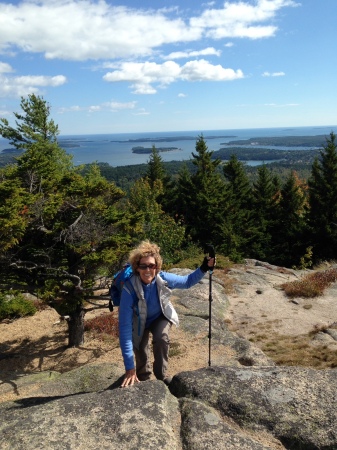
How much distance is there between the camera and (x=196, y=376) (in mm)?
4602

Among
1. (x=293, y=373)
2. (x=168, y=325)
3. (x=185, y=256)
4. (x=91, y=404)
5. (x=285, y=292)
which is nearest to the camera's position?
(x=91, y=404)

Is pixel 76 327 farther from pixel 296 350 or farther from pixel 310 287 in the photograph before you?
pixel 310 287

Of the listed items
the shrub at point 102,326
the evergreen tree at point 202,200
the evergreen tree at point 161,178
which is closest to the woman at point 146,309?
the shrub at point 102,326

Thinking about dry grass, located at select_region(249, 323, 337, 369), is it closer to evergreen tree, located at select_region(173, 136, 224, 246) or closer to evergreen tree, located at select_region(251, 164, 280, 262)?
evergreen tree, located at select_region(173, 136, 224, 246)

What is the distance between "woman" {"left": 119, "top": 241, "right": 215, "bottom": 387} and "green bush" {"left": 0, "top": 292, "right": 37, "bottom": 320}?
8.04 metres

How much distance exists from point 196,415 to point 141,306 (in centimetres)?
140

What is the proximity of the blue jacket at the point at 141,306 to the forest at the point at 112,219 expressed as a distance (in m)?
3.08

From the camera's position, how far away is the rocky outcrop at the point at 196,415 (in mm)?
3441

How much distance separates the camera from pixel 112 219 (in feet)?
28.9

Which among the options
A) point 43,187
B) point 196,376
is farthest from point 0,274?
point 196,376

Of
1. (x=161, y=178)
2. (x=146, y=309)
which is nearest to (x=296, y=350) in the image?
(x=146, y=309)

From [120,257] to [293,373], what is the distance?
5013 mm

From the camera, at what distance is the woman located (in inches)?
171

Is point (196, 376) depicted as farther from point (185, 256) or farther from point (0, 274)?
point (185, 256)
